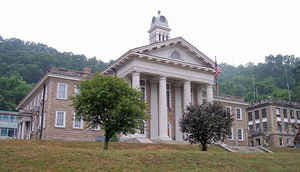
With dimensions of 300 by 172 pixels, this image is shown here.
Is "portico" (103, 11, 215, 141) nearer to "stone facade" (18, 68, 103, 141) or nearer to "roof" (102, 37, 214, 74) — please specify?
"roof" (102, 37, 214, 74)

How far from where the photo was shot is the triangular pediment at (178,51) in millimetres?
39338

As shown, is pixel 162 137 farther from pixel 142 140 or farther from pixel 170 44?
pixel 170 44

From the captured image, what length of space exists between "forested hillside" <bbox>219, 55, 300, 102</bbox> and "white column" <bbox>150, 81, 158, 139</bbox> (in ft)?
154

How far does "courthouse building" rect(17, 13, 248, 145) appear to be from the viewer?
3866 cm

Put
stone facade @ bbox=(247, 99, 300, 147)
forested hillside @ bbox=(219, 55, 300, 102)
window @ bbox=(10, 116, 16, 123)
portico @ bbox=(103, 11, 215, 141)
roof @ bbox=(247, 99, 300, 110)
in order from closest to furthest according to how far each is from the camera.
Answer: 1. portico @ bbox=(103, 11, 215, 141)
2. window @ bbox=(10, 116, 16, 123)
3. stone facade @ bbox=(247, 99, 300, 147)
4. roof @ bbox=(247, 99, 300, 110)
5. forested hillside @ bbox=(219, 55, 300, 102)

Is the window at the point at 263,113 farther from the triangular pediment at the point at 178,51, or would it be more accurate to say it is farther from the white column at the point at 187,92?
the white column at the point at 187,92

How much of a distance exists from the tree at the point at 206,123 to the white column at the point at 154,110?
11.9m

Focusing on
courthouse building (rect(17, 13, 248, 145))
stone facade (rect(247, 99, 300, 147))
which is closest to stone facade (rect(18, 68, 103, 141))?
courthouse building (rect(17, 13, 248, 145))

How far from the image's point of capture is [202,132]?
2825 centimetres

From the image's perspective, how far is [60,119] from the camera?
39.7 metres

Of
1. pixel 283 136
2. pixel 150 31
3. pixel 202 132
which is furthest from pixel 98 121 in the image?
pixel 283 136

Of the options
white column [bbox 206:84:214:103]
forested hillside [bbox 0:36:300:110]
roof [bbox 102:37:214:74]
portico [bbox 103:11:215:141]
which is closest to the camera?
roof [bbox 102:37:214:74]

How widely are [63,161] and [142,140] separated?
703 inches

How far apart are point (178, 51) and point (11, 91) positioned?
44811 mm
